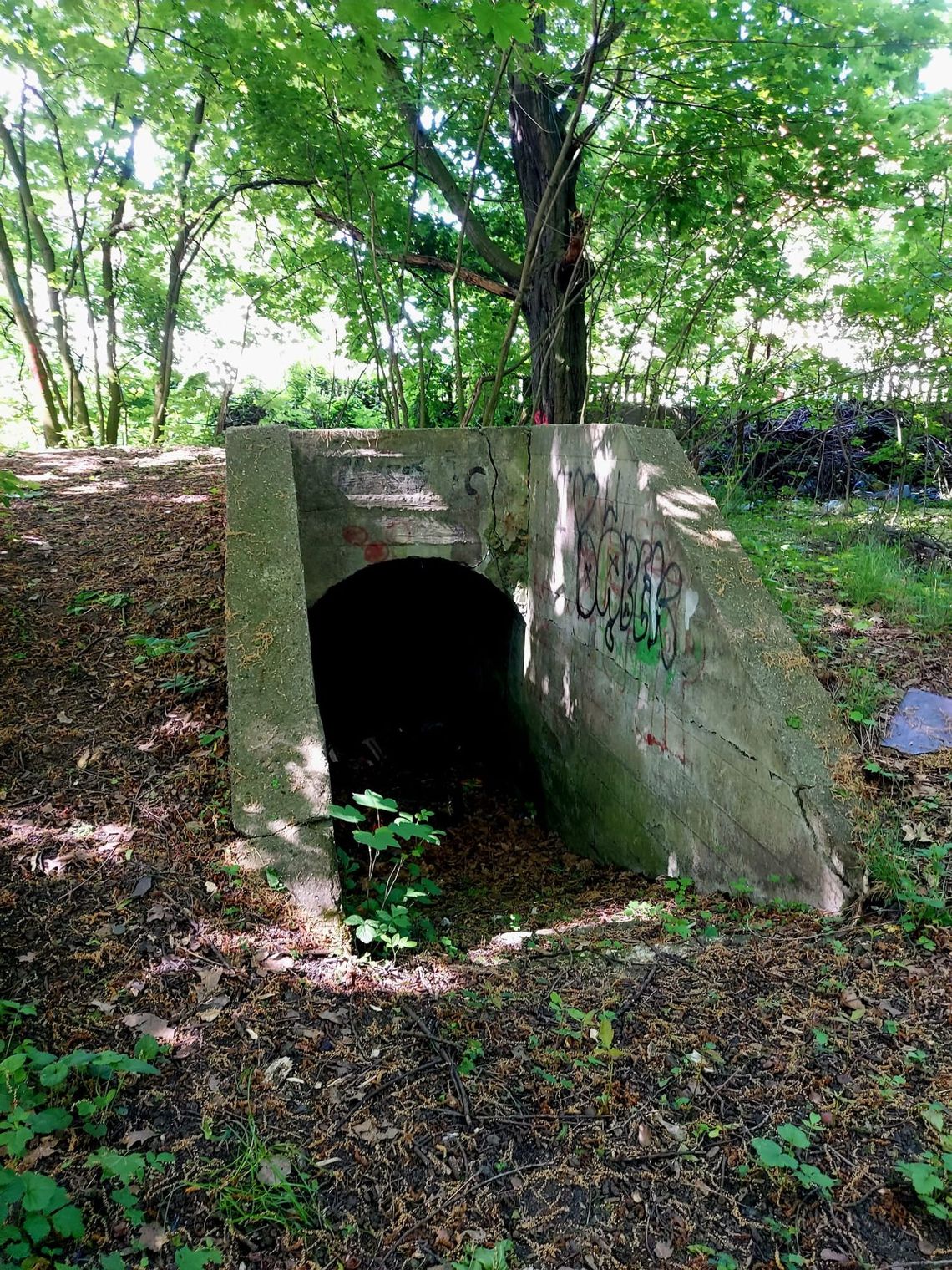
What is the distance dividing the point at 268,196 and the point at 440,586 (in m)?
5.97

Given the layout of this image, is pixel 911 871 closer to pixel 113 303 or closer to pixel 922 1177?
pixel 922 1177

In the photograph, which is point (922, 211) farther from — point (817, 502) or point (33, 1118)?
point (33, 1118)

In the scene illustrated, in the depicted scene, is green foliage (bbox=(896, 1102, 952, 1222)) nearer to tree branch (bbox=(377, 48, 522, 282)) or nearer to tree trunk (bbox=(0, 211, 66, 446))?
tree branch (bbox=(377, 48, 522, 282))

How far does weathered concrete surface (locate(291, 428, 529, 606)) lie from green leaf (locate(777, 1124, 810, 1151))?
4637 mm

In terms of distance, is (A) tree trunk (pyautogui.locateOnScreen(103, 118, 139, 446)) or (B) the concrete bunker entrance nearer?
(B) the concrete bunker entrance

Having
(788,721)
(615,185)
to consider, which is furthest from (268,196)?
(788,721)

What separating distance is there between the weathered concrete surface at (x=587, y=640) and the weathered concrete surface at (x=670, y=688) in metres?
0.01

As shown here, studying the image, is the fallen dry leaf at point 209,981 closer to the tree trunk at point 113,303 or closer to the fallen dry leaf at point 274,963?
the fallen dry leaf at point 274,963

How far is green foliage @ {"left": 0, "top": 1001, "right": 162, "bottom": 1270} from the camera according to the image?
5.31 feet

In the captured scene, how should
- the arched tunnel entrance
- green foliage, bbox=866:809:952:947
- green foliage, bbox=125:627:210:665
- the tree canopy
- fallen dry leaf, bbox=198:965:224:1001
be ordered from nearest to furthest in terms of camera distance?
1. fallen dry leaf, bbox=198:965:224:1001
2. green foliage, bbox=866:809:952:947
3. green foliage, bbox=125:627:210:665
4. the tree canopy
5. the arched tunnel entrance

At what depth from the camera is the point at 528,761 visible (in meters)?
6.87

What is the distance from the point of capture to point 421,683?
877 centimetres

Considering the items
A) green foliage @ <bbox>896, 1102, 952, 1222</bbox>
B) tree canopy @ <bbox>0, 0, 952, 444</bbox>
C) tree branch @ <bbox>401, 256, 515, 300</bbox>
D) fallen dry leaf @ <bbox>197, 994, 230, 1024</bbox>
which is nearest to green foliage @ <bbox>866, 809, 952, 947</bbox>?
green foliage @ <bbox>896, 1102, 952, 1222</bbox>

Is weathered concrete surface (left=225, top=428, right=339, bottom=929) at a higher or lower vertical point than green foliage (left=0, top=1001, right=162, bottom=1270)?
higher
